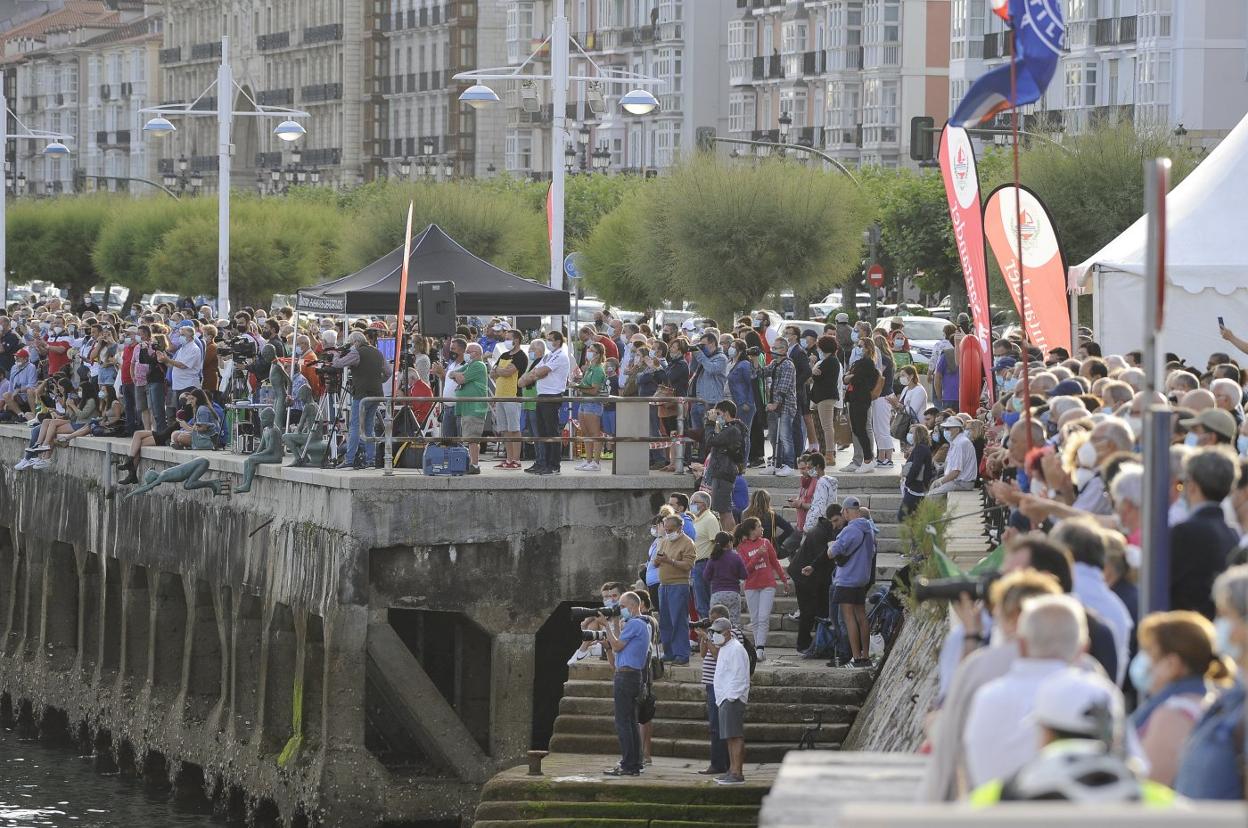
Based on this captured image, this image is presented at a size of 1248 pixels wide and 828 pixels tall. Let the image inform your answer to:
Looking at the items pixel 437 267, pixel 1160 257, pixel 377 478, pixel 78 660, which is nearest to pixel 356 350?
pixel 377 478

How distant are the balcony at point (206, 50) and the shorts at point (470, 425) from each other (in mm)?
96326

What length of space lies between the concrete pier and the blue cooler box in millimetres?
182

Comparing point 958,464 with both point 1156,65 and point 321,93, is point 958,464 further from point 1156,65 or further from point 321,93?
point 321,93

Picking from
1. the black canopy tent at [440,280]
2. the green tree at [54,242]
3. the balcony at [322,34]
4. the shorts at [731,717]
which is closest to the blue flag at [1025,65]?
the shorts at [731,717]

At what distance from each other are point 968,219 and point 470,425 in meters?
7.21

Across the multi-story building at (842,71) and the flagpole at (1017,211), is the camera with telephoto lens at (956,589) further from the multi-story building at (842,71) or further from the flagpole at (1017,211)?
the multi-story building at (842,71)

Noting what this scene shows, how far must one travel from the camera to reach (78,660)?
109ft

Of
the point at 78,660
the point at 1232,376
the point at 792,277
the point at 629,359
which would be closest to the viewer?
the point at 1232,376

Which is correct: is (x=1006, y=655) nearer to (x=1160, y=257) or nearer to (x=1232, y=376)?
(x=1160, y=257)

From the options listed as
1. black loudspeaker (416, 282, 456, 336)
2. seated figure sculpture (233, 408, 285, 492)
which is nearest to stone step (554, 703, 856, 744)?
black loudspeaker (416, 282, 456, 336)

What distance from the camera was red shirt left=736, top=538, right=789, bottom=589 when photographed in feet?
74.0

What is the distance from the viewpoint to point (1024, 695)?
768 centimetres

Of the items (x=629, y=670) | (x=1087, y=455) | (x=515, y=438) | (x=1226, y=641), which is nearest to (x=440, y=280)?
(x=515, y=438)

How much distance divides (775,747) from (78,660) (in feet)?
45.5
